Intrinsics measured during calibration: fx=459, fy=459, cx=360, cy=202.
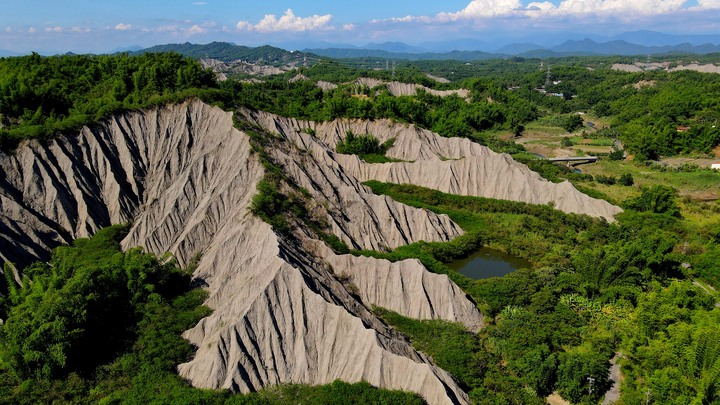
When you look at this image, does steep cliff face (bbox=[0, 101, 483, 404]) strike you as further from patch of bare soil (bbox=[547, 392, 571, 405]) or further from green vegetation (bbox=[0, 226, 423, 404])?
patch of bare soil (bbox=[547, 392, 571, 405])

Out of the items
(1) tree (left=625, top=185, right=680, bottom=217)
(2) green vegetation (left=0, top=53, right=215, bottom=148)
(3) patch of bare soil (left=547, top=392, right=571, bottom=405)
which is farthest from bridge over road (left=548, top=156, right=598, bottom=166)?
(3) patch of bare soil (left=547, top=392, right=571, bottom=405)

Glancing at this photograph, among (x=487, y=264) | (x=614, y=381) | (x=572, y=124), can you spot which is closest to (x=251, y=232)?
(x=487, y=264)

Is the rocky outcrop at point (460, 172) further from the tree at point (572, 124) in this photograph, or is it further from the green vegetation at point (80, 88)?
the tree at point (572, 124)

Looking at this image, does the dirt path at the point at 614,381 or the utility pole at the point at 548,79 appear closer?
the dirt path at the point at 614,381

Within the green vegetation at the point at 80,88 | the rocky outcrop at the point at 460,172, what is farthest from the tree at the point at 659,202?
the green vegetation at the point at 80,88

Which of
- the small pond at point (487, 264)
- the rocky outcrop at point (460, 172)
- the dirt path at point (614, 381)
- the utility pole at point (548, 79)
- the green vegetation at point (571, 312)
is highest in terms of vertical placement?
the utility pole at point (548, 79)
